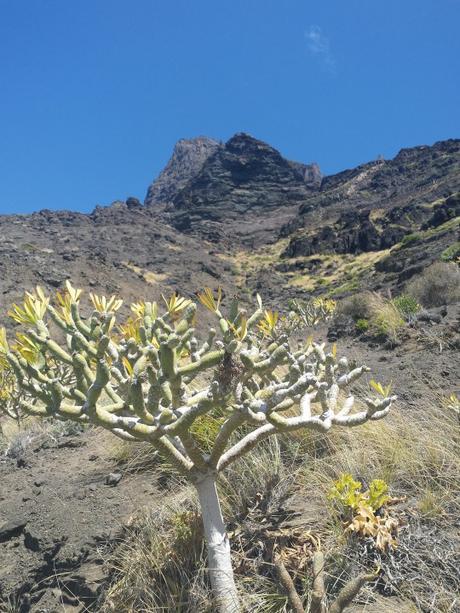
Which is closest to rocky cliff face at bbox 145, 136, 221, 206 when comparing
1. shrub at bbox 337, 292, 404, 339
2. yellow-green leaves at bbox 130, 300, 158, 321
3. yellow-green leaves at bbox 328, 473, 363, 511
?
shrub at bbox 337, 292, 404, 339

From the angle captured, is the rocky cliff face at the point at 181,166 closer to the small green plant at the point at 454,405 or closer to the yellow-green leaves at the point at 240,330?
the small green plant at the point at 454,405

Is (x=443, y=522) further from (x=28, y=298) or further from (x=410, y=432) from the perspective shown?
(x=28, y=298)

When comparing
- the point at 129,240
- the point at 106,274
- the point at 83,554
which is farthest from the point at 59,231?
the point at 83,554

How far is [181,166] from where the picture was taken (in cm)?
17088

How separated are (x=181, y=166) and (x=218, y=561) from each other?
17762 cm

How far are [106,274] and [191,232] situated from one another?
4938 cm

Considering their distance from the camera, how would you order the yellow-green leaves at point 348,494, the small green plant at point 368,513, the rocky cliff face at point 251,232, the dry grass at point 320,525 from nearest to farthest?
1. the dry grass at point 320,525
2. the small green plant at point 368,513
3. the yellow-green leaves at point 348,494
4. the rocky cliff face at point 251,232

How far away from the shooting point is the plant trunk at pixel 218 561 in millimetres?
2229

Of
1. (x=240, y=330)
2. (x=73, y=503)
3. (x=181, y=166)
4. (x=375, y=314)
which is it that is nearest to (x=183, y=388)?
(x=240, y=330)

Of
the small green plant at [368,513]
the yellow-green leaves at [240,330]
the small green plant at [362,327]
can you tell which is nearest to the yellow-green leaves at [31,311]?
the yellow-green leaves at [240,330]

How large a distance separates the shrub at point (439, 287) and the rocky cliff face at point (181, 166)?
150 metres

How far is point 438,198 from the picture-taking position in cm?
5812

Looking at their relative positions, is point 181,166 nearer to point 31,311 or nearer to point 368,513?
point 31,311

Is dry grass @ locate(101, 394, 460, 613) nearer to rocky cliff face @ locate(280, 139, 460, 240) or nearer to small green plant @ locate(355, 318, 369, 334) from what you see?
small green plant @ locate(355, 318, 369, 334)
